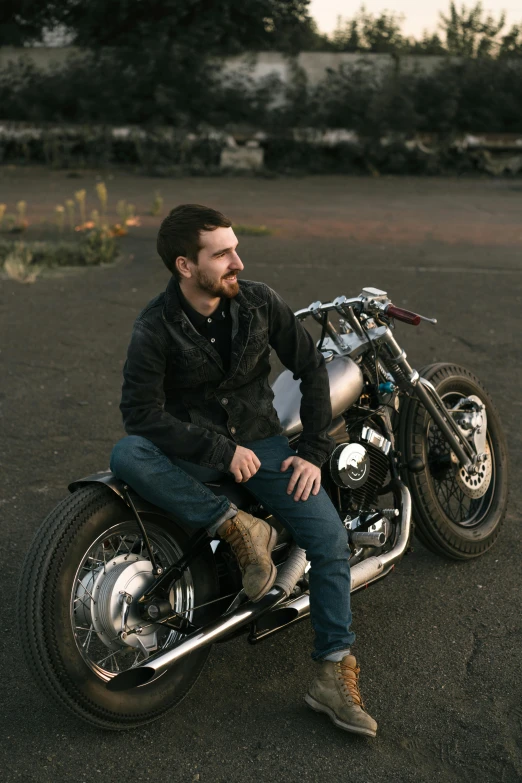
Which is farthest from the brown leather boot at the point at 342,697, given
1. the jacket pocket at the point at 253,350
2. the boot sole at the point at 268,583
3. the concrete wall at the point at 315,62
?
the concrete wall at the point at 315,62

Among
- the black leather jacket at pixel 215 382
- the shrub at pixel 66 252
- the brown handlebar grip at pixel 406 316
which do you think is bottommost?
the shrub at pixel 66 252

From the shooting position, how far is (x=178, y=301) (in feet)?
11.2

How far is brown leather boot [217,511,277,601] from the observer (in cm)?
327

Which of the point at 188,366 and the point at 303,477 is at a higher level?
the point at 188,366

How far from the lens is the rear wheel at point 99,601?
10.1 ft

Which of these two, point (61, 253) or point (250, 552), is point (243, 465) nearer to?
point (250, 552)

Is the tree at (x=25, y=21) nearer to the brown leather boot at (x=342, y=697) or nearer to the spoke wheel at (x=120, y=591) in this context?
the spoke wheel at (x=120, y=591)

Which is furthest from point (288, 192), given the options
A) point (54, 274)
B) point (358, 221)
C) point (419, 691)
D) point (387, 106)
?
point (419, 691)

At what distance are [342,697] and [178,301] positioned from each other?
1.42 m

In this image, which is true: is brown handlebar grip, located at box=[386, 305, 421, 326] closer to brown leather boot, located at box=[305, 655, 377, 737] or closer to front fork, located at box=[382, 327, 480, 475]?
front fork, located at box=[382, 327, 480, 475]

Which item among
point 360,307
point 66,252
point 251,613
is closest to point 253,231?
point 66,252

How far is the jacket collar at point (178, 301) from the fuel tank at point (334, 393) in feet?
1.62

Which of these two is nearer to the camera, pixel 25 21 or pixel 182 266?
pixel 182 266

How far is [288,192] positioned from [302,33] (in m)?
9.18
